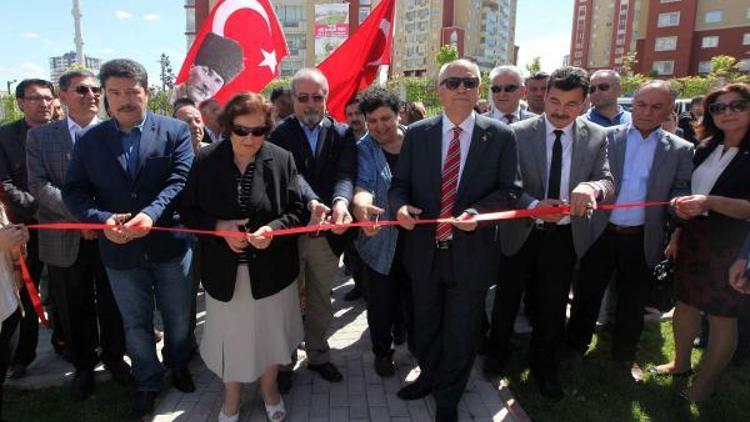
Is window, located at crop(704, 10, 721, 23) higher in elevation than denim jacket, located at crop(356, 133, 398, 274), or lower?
higher

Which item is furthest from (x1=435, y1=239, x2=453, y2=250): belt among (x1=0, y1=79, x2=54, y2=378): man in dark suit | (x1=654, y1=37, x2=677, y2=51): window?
(x1=654, y1=37, x2=677, y2=51): window

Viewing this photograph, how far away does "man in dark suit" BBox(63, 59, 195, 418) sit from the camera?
10.4ft

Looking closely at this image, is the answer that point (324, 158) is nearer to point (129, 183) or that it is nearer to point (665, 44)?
point (129, 183)

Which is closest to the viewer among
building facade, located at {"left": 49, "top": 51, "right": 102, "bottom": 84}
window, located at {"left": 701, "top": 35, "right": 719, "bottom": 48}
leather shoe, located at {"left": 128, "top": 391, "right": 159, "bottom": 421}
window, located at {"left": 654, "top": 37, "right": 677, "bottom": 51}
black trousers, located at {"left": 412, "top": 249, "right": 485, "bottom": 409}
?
black trousers, located at {"left": 412, "top": 249, "right": 485, "bottom": 409}

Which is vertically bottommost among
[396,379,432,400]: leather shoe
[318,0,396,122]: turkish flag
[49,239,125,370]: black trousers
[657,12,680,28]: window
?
[396,379,432,400]: leather shoe

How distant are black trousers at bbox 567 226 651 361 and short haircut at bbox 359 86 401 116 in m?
2.04

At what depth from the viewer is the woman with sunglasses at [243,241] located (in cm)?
306

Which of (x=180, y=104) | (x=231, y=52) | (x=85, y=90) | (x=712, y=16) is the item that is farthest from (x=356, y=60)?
(x=712, y=16)

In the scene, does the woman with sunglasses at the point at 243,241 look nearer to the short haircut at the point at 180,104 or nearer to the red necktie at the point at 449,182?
the red necktie at the point at 449,182

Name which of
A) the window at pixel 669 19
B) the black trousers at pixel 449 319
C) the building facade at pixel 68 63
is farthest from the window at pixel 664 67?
the black trousers at pixel 449 319

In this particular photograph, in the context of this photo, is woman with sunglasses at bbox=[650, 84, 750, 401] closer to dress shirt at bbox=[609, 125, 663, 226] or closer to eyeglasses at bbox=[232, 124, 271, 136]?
dress shirt at bbox=[609, 125, 663, 226]

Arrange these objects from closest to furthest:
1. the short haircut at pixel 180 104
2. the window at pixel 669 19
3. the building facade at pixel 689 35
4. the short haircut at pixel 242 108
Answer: the short haircut at pixel 242 108
the short haircut at pixel 180 104
the building facade at pixel 689 35
the window at pixel 669 19

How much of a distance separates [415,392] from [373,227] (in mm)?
1421

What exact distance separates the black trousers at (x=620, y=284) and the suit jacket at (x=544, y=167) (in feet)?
1.17
